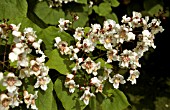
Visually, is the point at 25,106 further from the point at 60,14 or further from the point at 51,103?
the point at 60,14

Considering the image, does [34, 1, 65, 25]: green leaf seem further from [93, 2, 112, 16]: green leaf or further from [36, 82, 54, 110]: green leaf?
[36, 82, 54, 110]: green leaf

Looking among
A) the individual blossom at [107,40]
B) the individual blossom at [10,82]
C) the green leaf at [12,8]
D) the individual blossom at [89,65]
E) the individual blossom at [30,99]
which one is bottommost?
the individual blossom at [30,99]

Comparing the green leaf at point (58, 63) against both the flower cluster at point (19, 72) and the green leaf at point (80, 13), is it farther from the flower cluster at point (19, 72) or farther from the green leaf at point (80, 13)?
the green leaf at point (80, 13)

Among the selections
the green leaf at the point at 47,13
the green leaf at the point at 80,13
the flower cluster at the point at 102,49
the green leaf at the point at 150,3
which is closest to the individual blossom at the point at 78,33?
the flower cluster at the point at 102,49

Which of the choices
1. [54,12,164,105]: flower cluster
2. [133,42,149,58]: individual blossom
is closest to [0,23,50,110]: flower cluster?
[54,12,164,105]: flower cluster

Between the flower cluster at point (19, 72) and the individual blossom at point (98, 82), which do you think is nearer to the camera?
the flower cluster at point (19, 72)

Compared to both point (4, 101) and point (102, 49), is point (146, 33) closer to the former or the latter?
point (102, 49)

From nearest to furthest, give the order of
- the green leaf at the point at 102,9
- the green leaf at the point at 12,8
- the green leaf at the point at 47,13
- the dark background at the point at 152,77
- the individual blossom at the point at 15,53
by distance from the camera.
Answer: the individual blossom at the point at 15,53, the green leaf at the point at 12,8, the green leaf at the point at 47,13, the green leaf at the point at 102,9, the dark background at the point at 152,77
